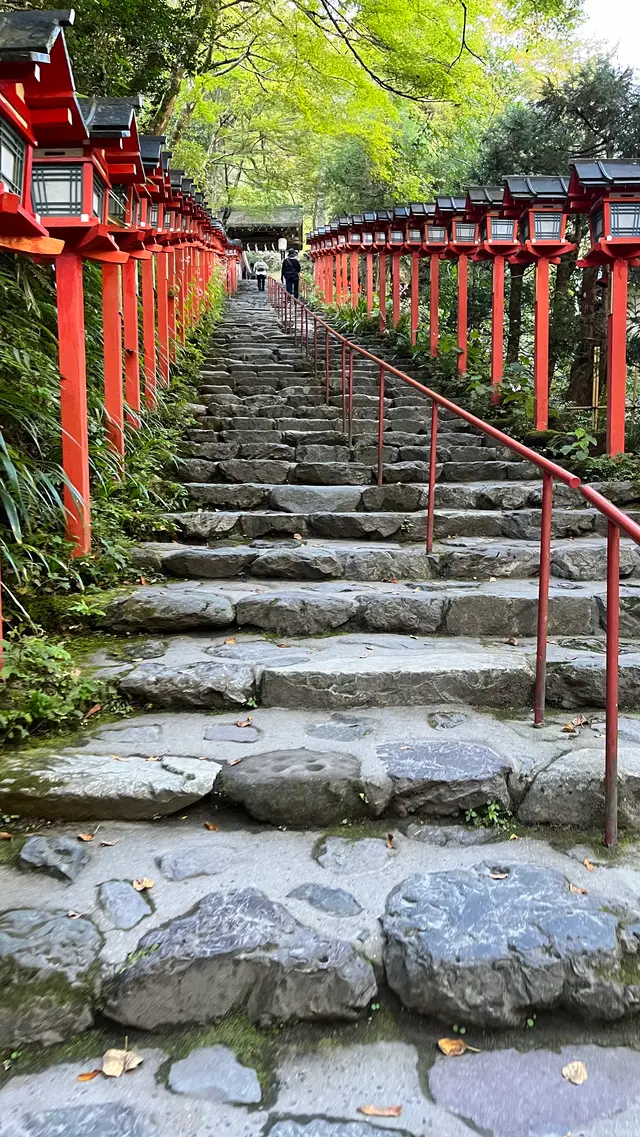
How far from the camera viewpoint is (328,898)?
84.8 inches

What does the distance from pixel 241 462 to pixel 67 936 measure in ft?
14.5

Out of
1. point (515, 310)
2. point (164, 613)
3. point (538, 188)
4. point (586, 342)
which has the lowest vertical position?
point (164, 613)

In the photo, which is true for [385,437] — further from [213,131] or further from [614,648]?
[213,131]

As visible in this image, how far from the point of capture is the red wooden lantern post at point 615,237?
6.11 m

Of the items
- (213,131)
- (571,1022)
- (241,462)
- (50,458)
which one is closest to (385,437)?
(241,462)

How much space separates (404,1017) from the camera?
1.92 metres

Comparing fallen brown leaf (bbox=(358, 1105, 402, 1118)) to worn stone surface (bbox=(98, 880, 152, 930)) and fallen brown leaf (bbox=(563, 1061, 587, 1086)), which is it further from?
worn stone surface (bbox=(98, 880, 152, 930))

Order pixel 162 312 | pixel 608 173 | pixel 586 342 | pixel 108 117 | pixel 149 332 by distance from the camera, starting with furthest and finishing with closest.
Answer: pixel 586 342, pixel 162 312, pixel 149 332, pixel 608 173, pixel 108 117

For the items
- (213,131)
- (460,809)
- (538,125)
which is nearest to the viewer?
(460,809)

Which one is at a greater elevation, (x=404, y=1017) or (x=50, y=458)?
(x=50, y=458)

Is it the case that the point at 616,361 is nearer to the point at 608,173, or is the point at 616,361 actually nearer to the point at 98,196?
the point at 608,173

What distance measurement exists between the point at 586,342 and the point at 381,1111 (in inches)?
449

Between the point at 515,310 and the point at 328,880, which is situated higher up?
the point at 515,310

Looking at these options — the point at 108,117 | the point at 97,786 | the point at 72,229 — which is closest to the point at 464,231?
the point at 108,117
